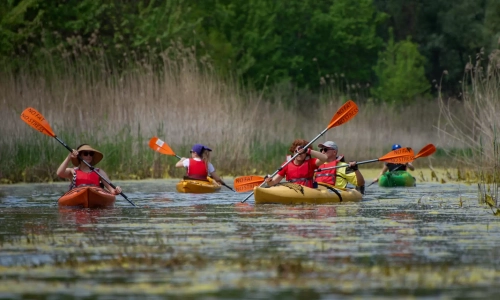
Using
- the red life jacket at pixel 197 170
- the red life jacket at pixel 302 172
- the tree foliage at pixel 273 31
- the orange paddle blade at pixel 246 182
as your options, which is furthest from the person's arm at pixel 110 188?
the tree foliage at pixel 273 31

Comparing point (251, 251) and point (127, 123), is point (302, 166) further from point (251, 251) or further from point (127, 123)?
point (127, 123)

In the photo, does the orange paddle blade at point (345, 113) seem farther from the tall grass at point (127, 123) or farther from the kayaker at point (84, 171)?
the tall grass at point (127, 123)

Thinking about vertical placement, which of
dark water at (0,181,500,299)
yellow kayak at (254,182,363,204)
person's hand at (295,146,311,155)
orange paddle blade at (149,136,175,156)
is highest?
orange paddle blade at (149,136,175,156)

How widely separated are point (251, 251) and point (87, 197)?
530 cm

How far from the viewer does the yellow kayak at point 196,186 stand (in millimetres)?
18148

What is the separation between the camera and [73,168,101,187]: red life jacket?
48.9 feet

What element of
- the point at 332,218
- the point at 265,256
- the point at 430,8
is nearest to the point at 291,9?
the point at 430,8

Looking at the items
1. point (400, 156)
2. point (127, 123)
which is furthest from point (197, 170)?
point (400, 156)

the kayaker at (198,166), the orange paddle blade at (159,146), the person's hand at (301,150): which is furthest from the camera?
the orange paddle blade at (159,146)

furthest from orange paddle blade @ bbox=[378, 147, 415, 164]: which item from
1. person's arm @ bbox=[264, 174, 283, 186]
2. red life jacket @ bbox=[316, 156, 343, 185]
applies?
person's arm @ bbox=[264, 174, 283, 186]

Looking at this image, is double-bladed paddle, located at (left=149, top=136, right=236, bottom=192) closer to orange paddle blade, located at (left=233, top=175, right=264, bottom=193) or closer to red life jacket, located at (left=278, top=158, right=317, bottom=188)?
orange paddle blade, located at (left=233, top=175, right=264, bottom=193)

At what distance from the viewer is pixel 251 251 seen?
9.49 metres

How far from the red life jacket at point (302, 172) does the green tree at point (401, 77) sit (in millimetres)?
27200

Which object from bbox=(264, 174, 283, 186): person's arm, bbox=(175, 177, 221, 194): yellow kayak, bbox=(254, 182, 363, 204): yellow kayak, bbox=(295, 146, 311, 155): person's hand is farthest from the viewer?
bbox=(175, 177, 221, 194): yellow kayak
